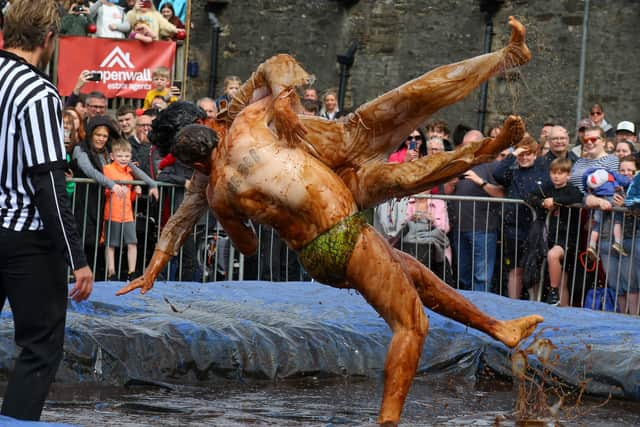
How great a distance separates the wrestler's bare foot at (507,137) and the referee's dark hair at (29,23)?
7.29 ft

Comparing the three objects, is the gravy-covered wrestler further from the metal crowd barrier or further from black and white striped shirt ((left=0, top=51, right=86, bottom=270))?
the metal crowd barrier

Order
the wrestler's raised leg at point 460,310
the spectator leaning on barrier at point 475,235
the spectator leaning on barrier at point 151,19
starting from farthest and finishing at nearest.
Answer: the spectator leaning on barrier at point 151,19
the spectator leaning on barrier at point 475,235
the wrestler's raised leg at point 460,310

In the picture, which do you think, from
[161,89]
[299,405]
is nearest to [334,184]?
[299,405]

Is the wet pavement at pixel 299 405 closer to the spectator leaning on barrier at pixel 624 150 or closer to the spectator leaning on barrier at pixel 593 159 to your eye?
the spectator leaning on barrier at pixel 593 159

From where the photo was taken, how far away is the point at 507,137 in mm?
6195

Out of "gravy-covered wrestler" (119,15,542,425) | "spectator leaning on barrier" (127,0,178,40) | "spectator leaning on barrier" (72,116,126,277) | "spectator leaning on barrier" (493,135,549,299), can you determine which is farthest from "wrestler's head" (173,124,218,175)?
"spectator leaning on barrier" (127,0,178,40)

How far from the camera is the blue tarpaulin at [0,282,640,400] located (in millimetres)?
7484

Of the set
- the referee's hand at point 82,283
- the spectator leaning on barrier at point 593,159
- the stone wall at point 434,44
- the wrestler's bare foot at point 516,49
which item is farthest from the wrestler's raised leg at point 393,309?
the stone wall at point 434,44

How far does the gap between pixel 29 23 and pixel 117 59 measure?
8.93m

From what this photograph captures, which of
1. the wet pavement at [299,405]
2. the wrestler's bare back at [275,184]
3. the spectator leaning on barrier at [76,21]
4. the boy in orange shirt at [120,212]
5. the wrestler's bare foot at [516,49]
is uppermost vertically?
the spectator leaning on barrier at [76,21]

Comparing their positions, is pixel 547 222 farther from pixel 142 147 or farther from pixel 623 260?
pixel 142 147

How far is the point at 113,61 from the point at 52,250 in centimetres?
901

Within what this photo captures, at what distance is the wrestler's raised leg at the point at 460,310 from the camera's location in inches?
261

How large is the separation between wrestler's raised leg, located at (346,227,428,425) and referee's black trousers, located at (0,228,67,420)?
1586mm
